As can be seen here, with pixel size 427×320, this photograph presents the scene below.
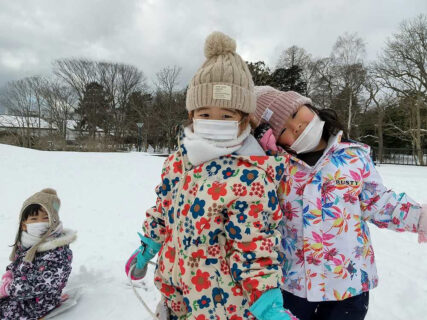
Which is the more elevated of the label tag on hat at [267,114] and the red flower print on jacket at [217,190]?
the label tag on hat at [267,114]

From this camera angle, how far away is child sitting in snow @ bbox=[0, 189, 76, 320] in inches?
91.3

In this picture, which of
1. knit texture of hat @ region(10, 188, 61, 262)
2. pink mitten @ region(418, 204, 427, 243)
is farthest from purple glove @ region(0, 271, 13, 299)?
pink mitten @ region(418, 204, 427, 243)

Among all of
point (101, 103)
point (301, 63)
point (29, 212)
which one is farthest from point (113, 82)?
point (29, 212)

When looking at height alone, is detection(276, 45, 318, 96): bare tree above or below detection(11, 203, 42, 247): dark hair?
above

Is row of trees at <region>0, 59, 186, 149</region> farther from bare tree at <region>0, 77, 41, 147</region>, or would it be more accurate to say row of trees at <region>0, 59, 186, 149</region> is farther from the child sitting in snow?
the child sitting in snow

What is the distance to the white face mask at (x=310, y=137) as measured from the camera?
135 centimetres

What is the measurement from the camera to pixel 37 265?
93.0 inches

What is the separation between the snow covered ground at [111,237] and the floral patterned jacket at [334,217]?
5.42ft

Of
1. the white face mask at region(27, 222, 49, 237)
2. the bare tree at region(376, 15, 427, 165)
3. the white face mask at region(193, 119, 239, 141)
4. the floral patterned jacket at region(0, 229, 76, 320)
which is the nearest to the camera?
the white face mask at region(193, 119, 239, 141)

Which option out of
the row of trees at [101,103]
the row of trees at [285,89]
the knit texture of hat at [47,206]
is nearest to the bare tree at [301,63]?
the row of trees at [285,89]

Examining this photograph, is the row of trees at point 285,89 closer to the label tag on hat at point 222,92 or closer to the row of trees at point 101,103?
the row of trees at point 101,103

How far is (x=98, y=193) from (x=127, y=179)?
169 cm

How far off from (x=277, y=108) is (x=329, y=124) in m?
0.29

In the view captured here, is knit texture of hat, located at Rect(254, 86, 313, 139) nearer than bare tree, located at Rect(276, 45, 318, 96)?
Yes
